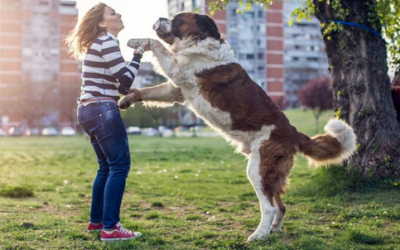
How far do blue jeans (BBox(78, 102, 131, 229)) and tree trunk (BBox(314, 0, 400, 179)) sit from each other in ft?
13.7

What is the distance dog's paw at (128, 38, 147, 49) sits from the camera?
5.06 metres

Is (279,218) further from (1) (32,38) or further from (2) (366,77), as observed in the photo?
(1) (32,38)

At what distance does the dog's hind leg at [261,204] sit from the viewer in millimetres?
4688

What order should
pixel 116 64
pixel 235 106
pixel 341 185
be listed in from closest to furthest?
1. pixel 116 64
2. pixel 235 106
3. pixel 341 185

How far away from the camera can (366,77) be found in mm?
7352

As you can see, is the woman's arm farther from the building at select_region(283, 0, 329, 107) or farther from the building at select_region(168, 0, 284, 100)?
the building at select_region(283, 0, 329, 107)

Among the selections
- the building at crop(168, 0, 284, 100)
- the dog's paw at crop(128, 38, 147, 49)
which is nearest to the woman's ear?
the dog's paw at crop(128, 38, 147, 49)

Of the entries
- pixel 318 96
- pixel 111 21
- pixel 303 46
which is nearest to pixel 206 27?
pixel 111 21

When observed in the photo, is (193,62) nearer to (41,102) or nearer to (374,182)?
(374,182)

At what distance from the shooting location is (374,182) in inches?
282

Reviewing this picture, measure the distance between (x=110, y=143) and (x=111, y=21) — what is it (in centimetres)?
120

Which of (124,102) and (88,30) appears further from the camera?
(124,102)

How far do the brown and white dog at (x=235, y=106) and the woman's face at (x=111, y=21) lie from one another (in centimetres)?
37

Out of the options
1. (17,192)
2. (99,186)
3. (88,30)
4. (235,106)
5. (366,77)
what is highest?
(88,30)
